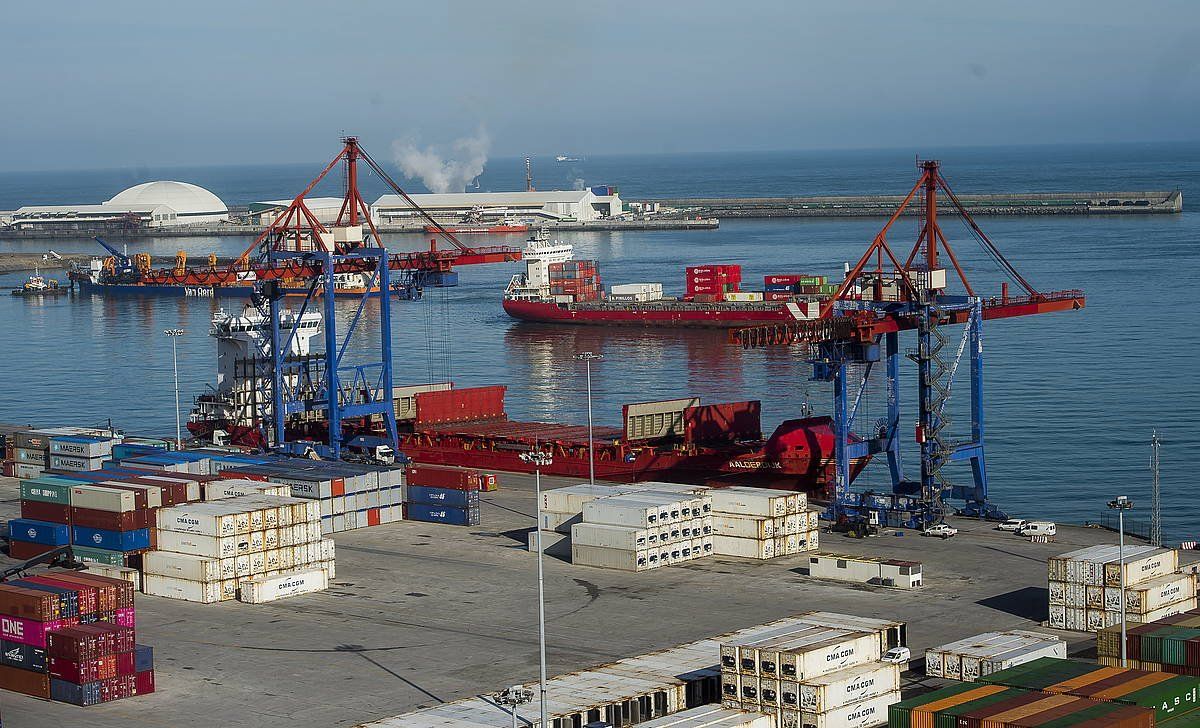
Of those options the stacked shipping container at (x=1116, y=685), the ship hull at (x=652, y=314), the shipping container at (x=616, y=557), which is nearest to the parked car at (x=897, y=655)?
the stacked shipping container at (x=1116, y=685)

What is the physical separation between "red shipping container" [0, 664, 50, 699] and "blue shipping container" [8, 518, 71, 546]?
11.6 m

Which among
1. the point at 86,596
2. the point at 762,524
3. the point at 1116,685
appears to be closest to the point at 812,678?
the point at 1116,685

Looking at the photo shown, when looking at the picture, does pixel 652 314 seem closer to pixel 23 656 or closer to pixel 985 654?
pixel 23 656

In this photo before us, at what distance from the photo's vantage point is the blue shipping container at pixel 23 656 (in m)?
38.5

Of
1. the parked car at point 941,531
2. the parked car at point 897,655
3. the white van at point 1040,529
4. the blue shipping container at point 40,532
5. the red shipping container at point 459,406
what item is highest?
the red shipping container at point 459,406

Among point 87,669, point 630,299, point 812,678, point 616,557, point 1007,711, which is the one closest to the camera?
point 1007,711

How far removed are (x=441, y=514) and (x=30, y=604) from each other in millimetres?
21011

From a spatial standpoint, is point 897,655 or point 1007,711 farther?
point 897,655

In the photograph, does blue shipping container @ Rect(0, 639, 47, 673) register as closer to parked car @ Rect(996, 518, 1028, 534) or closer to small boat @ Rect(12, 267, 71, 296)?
parked car @ Rect(996, 518, 1028, 534)

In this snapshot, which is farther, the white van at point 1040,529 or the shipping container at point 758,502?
the white van at point 1040,529

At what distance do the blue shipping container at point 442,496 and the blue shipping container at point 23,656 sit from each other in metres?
20.4

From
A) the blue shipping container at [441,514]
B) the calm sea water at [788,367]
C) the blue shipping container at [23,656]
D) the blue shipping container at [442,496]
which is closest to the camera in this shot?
the blue shipping container at [23,656]

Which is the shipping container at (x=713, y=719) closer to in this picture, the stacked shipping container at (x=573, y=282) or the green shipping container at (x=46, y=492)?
the green shipping container at (x=46, y=492)

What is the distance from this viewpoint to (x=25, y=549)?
52438 millimetres
